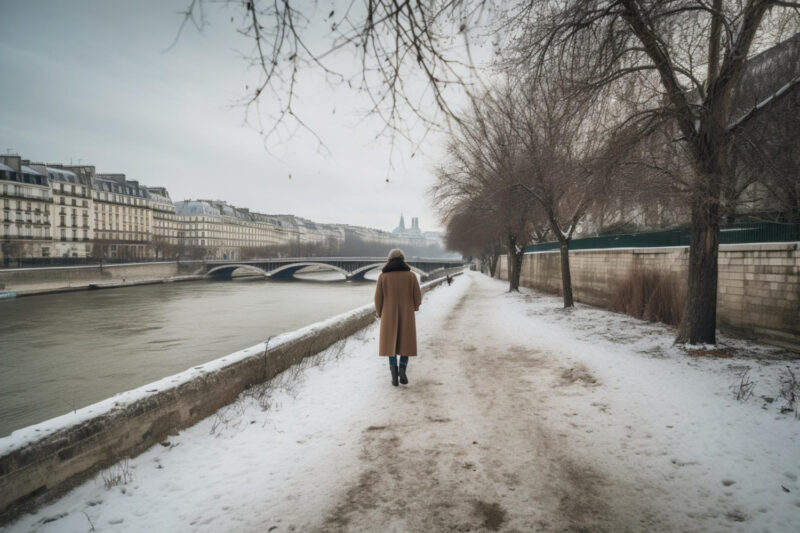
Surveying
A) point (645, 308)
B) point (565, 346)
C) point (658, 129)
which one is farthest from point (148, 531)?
point (645, 308)

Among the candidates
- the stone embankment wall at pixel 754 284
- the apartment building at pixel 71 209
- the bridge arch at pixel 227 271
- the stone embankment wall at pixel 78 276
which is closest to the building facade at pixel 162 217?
the apartment building at pixel 71 209

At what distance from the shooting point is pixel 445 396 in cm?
483

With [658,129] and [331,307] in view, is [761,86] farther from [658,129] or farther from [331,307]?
[331,307]

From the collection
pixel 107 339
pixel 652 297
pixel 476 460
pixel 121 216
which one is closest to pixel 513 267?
pixel 652 297

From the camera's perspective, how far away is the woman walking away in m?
5.16

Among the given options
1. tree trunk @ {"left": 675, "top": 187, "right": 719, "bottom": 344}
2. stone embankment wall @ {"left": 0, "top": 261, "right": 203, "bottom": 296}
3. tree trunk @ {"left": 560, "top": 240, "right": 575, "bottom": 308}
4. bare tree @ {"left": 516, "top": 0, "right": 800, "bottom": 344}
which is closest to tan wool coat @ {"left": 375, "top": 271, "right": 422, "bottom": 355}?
bare tree @ {"left": 516, "top": 0, "right": 800, "bottom": 344}

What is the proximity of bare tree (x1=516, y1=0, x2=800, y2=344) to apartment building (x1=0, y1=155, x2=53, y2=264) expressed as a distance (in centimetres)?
6127

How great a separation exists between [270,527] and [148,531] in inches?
30.1

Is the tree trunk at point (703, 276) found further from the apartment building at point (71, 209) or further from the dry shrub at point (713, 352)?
the apartment building at point (71, 209)

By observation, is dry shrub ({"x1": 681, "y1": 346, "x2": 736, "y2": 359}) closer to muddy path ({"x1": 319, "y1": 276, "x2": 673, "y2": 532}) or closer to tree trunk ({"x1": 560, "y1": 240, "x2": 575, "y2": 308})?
muddy path ({"x1": 319, "y1": 276, "x2": 673, "y2": 532})

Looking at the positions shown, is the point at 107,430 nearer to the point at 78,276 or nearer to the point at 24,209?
the point at 78,276

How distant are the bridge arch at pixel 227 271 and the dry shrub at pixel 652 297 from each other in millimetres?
57162

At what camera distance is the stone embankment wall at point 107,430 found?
247 centimetres

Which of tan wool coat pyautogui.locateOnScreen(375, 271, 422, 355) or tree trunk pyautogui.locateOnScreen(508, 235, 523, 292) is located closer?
tan wool coat pyautogui.locateOnScreen(375, 271, 422, 355)
